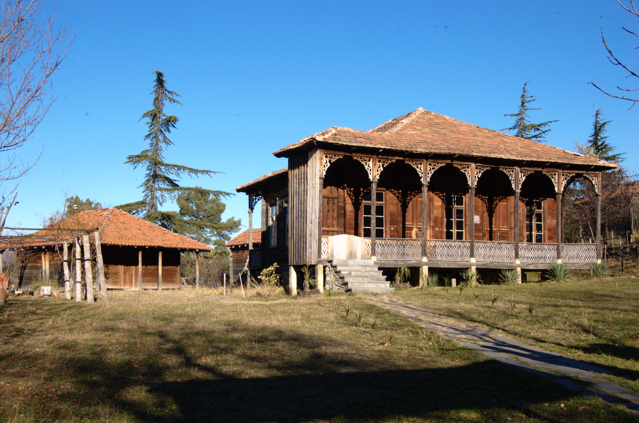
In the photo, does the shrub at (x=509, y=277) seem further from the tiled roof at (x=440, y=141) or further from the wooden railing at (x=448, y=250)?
the tiled roof at (x=440, y=141)

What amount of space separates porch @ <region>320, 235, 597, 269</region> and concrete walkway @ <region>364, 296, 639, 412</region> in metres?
5.82

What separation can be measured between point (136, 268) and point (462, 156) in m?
18.9

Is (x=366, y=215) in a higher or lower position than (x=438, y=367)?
higher

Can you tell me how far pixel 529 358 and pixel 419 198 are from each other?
14489 millimetres

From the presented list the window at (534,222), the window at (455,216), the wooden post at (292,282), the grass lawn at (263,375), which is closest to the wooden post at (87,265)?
the grass lawn at (263,375)

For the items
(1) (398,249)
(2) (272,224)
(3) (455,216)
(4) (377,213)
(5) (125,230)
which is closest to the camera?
(1) (398,249)

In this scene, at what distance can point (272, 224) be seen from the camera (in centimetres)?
2466

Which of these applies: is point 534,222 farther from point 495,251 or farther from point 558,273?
point 495,251

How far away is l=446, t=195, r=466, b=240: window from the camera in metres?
22.9

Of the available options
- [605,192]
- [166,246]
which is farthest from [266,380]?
[605,192]

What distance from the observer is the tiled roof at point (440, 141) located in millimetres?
18516

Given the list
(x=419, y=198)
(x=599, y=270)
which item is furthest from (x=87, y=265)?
(x=599, y=270)

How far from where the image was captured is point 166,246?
29.3 m

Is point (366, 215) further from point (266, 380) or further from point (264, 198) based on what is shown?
point (266, 380)
